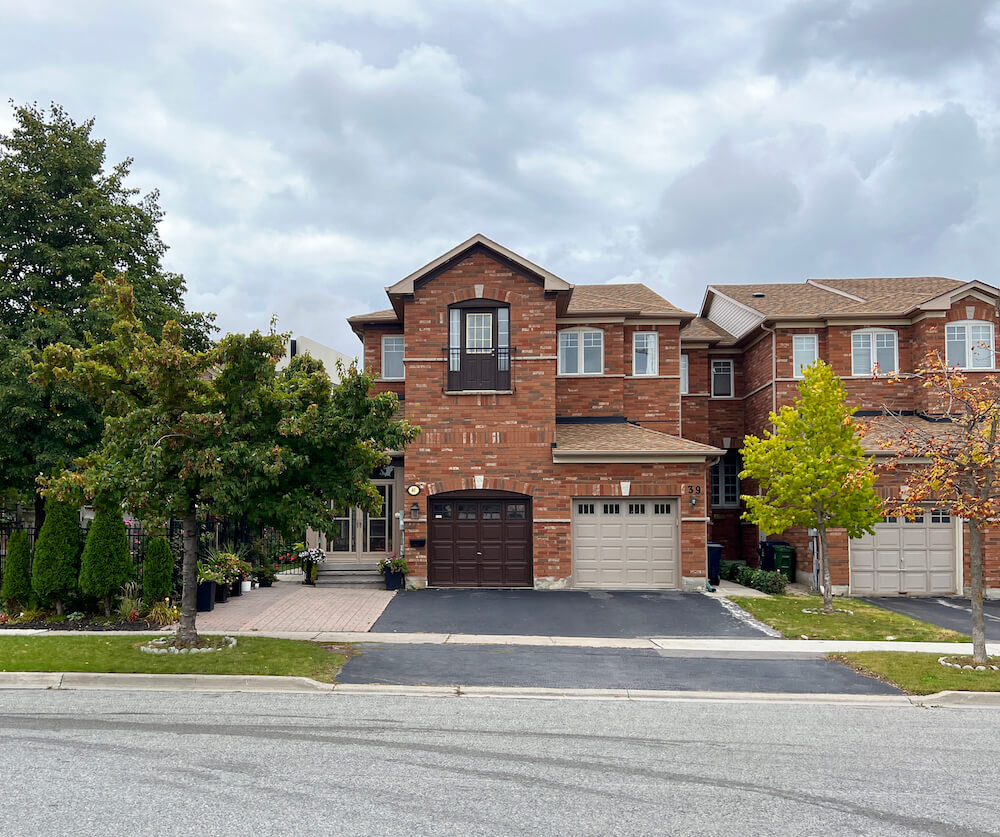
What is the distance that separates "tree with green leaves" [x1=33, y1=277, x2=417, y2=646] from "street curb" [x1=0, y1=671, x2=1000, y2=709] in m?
1.80

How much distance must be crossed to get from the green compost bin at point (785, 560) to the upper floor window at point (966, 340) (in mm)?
7338

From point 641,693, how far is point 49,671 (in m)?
8.35

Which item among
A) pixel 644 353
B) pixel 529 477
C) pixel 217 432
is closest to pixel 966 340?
pixel 644 353

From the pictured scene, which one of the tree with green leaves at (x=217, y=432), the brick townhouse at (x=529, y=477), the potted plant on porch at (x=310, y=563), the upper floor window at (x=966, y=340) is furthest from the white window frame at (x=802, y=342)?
the tree with green leaves at (x=217, y=432)

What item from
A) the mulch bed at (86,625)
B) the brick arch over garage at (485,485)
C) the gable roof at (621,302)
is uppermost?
the gable roof at (621,302)

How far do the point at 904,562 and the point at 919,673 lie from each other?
1053 cm

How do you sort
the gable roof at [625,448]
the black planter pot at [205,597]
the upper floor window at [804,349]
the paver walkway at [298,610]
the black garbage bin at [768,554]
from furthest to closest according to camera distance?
1. the upper floor window at [804,349]
2. the black garbage bin at [768,554]
3. the gable roof at [625,448]
4. the black planter pot at [205,597]
5. the paver walkway at [298,610]

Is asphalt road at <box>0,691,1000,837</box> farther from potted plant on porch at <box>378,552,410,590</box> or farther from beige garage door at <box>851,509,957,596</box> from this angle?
beige garage door at <box>851,509,957,596</box>

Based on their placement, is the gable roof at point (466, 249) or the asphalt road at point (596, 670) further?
the gable roof at point (466, 249)

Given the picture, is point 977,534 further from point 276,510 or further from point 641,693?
point 276,510

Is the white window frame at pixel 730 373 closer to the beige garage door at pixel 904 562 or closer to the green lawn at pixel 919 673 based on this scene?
the beige garage door at pixel 904 562

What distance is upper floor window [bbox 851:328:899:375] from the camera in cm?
2344

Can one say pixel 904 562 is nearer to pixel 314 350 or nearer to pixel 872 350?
pixel 872 350

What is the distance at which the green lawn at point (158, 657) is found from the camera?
11086 millimetres
